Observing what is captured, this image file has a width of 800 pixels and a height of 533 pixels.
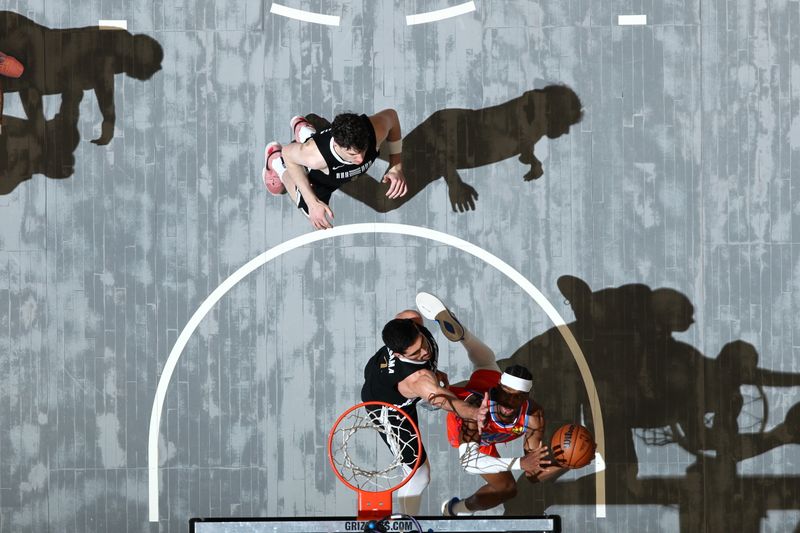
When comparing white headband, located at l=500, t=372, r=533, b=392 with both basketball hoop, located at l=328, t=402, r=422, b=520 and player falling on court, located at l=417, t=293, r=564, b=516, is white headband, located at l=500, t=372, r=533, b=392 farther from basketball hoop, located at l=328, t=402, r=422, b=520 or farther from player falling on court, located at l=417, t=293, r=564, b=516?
basketball hoop, located at l=328, t=402, r=422, b=520

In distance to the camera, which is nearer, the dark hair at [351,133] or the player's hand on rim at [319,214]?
the dark hair at [351,133]

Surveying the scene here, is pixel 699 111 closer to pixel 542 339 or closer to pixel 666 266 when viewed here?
pixel 666 266

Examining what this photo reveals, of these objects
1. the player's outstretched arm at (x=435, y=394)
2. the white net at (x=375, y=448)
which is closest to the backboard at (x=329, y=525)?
the player's outstretched arm at (x=435, y=394)

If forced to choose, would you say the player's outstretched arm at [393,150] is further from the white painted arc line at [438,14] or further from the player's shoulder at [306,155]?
the white painted arc line at [438,14]

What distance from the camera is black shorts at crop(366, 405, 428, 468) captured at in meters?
8.73

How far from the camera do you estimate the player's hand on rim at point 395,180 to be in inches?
355

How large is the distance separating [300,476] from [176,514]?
5.01ft

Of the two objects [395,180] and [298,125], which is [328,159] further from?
[298,125]

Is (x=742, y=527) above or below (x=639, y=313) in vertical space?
below

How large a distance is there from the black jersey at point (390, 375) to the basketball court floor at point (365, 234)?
3.82 ft

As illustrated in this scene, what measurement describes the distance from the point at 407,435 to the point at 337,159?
312cm

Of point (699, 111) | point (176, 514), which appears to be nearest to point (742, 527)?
point (699, 111)

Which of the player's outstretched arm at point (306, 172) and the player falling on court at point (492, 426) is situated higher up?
the player's outstretched arm at point (306, 172)

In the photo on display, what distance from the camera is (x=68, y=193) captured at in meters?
9.89
